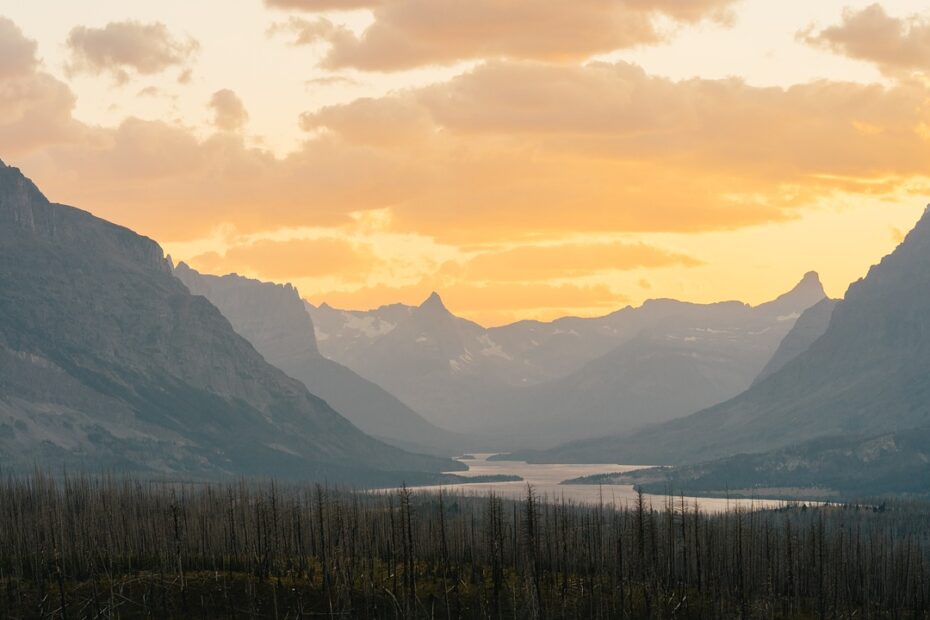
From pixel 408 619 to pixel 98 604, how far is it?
41623 mm

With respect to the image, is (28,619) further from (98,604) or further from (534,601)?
(534,601)

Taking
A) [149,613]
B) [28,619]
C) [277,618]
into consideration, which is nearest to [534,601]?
[277,618]

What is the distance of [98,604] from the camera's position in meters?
200

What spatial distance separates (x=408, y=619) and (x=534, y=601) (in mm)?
17007

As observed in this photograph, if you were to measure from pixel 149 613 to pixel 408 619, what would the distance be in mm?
34382

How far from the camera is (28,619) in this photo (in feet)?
650

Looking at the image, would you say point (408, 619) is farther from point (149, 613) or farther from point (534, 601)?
point (149, 613)

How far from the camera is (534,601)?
19912cm

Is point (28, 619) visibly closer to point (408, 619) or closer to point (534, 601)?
point (408, 619)

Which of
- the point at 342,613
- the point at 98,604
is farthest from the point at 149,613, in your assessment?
the point at 342,613

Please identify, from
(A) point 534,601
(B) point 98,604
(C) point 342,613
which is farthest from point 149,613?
(A) point 534,601

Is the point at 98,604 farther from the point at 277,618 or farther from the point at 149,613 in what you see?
the point at 277,618

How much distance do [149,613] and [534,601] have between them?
5121cm

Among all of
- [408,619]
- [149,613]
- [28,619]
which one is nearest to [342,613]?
[408,619]
